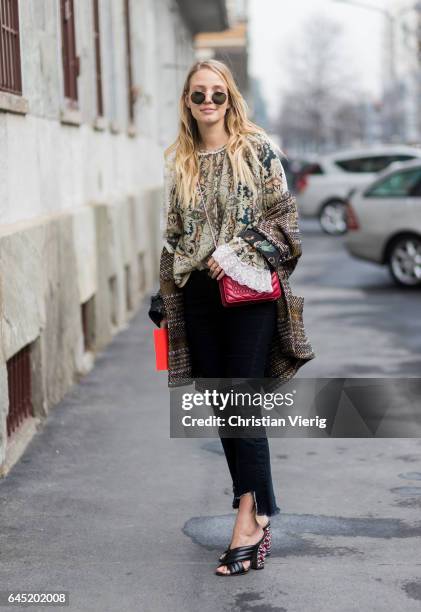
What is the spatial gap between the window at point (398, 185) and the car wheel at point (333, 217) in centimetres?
1252

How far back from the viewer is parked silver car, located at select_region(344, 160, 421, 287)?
52.1ft

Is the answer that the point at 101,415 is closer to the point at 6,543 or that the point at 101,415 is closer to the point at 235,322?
the point at 6,543

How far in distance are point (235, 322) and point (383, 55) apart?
175m

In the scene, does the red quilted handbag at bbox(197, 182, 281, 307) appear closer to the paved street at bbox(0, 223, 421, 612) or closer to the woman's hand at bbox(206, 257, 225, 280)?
the woman's hand at bbox(206, 257, 225, 280)

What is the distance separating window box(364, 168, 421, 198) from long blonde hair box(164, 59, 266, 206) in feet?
37.5

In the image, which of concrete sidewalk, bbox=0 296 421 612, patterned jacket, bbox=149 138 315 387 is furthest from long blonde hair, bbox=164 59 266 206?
concrete sidewalk, bbox=0 296 421 612

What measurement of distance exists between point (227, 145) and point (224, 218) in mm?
272

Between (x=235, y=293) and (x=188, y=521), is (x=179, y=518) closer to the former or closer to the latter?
(x=188, y=521)

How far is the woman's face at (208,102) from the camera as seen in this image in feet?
15.6

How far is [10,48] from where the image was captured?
25.1ft

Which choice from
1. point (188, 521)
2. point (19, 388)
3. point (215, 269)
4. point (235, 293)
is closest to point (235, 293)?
point (235, 293)

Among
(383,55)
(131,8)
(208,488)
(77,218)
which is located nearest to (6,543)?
(208,488)

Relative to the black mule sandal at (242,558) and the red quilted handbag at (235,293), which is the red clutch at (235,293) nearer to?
the red quilted handbag at (235,293)

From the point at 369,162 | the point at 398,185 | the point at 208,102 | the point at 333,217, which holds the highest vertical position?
the point at 208,102
